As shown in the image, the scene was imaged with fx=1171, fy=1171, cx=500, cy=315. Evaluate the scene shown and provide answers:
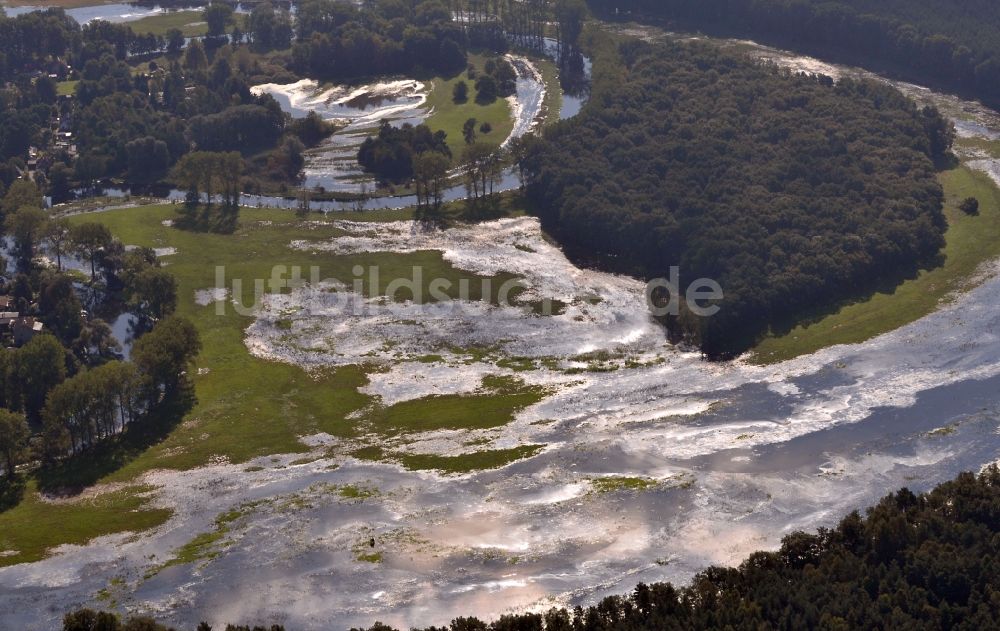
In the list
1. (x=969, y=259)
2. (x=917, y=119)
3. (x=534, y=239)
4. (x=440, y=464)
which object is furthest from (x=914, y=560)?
(x=917, y=119)

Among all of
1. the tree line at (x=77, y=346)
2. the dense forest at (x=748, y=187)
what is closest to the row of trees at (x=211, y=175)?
the tree line at (x=77, y=346)

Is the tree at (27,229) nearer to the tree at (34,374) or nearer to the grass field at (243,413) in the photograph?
the grass field at (243,413)

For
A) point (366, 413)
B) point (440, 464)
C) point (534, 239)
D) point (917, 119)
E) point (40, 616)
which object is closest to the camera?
point (40, 616)

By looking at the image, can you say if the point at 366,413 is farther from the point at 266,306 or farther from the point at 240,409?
the point at 266,306

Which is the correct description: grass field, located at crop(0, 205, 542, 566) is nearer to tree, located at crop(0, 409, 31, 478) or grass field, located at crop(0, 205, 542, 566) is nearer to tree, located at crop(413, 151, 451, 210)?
tree, located at crop(0, 409, 31, 478)

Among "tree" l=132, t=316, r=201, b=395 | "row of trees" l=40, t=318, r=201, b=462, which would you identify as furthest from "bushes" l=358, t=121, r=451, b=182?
"row of trees" l=40, t=318, r=201, b=462
